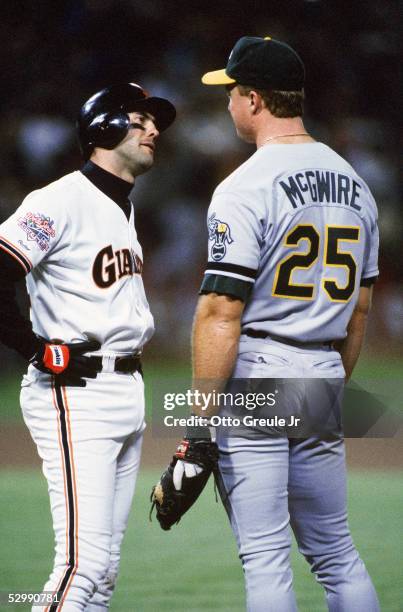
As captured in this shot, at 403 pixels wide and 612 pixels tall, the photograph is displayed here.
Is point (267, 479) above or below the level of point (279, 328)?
below

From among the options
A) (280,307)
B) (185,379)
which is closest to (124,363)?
(280,307)

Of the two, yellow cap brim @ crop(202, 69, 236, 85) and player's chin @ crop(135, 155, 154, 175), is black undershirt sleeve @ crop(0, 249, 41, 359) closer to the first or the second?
player's chin @ crop(135, 155, 154, 175)

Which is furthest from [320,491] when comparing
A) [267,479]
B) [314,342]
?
[314,342]

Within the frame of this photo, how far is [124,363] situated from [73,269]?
0.30 m

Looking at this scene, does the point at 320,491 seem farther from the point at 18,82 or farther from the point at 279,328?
the point at 18,82

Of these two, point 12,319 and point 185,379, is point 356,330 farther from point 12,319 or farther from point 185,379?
point 185,379

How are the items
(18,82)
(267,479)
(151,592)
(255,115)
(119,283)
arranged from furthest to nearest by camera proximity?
(18,82)
(151,592)
(119,283)
(255,115)
(267,479)

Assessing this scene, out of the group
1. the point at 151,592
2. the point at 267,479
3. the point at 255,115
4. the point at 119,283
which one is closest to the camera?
the point at 267,479

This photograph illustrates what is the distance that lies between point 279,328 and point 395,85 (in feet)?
26.5

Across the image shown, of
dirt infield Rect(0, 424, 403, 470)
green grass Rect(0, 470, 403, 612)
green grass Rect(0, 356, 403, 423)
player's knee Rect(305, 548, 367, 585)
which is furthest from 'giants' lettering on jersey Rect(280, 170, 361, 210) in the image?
green grass Rect(0, 356, 403, 423)

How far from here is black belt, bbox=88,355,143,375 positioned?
2641 mm

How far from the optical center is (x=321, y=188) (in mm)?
2350

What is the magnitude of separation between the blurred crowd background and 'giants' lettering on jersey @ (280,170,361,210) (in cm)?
671

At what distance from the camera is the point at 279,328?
A: 7.62 feet
